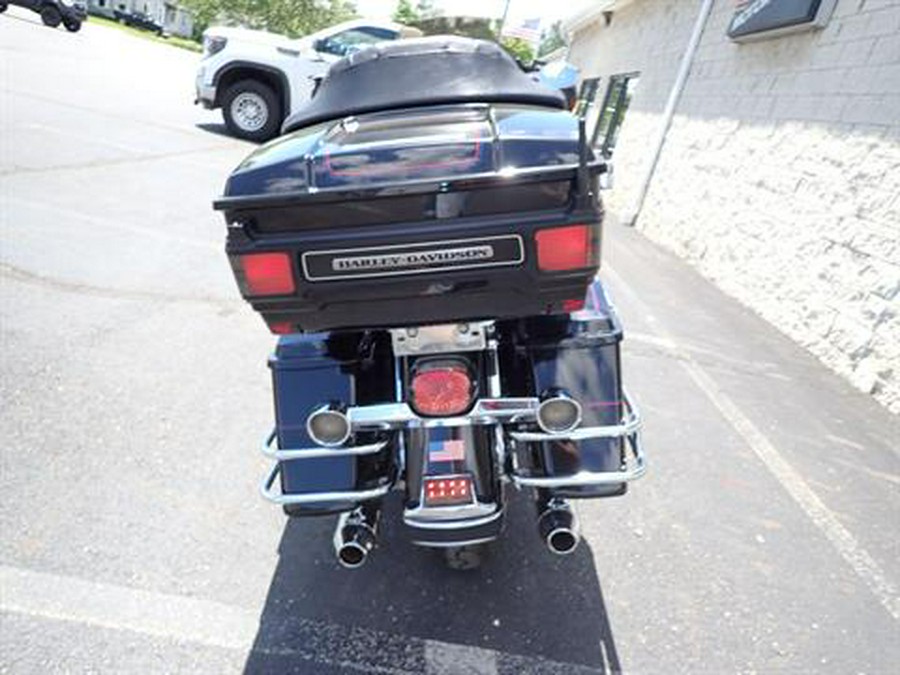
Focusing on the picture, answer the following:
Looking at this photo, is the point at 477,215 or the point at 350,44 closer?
the point at 477,215

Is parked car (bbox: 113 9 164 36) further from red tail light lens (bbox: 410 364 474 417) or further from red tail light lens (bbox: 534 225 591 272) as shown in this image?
red tail light lens (bbox: 534 225 591 272)

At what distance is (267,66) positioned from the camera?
9414 mm

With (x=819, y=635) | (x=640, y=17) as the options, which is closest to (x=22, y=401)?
(x=819, y=635)

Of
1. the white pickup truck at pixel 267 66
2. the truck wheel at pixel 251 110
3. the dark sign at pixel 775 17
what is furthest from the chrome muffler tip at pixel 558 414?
the truck wheel at pixel 251 110

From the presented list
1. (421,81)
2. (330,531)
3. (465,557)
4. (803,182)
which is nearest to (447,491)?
(465,557)

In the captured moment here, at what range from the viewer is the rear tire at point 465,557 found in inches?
86.7

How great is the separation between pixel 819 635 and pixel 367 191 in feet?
7.74

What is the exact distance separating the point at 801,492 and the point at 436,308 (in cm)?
257

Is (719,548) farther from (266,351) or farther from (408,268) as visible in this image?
(266,351)

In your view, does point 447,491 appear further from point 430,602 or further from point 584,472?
point 430,602

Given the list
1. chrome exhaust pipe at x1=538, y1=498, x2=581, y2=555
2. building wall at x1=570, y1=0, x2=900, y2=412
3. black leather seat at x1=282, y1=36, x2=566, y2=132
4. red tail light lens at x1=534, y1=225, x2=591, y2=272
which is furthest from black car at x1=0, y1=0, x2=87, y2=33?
chrome exhaust pipe at x1=538, y1=498, x2=581, y2=555

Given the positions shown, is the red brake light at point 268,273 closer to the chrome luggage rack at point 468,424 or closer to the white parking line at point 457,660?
the chrome luggage rack at point 468,424

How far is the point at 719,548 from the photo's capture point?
8.47ft

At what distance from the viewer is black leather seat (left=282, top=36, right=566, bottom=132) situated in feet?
7.03
